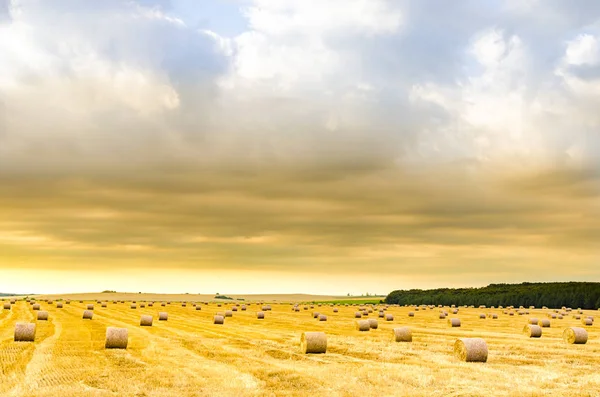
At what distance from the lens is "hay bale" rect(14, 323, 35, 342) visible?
2884 centimetres

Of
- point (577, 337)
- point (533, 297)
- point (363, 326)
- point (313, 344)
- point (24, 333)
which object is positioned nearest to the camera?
point (313, 344)

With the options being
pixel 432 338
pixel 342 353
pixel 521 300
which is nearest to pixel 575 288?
pixel 521 300

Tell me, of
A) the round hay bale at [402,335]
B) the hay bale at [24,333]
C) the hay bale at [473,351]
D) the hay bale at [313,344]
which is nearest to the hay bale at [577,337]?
the round hay bale at [402,335]

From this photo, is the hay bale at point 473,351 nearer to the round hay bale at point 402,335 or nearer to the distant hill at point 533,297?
the round hay bale at point 402,335

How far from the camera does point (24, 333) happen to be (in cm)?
2888

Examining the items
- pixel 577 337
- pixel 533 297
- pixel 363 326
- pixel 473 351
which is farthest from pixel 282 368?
pixel 533 297

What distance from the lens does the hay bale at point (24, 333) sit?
2884 centimetres

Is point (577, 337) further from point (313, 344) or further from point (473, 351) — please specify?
point (313, 344)

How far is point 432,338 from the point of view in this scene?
33.8 meters

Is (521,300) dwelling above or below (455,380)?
above

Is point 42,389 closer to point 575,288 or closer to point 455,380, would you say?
point 455,380

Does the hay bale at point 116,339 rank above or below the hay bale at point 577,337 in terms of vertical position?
below

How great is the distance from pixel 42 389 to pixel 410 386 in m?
8.86

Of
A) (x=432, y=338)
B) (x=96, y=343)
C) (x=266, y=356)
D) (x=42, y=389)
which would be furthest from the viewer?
(x=432, y=338)
